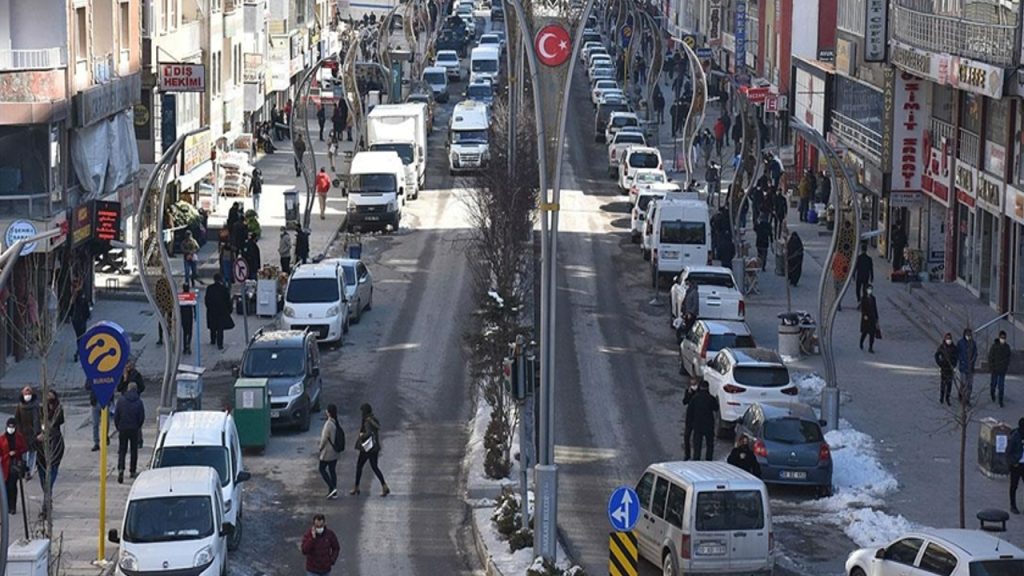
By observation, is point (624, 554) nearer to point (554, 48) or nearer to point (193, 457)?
point (554, 48)

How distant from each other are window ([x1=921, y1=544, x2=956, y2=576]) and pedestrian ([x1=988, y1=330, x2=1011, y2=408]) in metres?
15.4

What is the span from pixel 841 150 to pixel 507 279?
90.8 feet

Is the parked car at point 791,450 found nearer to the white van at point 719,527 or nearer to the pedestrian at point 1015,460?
the pedestrian at point 1015,460

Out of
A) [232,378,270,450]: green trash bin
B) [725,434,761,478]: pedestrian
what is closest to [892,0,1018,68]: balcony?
[725,434,761,478]: pedestrian

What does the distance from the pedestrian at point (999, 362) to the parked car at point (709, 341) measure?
4.73 m

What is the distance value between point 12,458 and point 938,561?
47.0 ft

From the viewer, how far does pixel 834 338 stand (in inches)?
1896

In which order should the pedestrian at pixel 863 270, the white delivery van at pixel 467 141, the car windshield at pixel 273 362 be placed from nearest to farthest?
the car windshield at pixel 273 362, the pedestrian at pixel 863 270, the white delivery van at pixel 467 141

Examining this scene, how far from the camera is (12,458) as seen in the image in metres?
31.4

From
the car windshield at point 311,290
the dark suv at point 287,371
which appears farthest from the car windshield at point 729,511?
the car windshield at point 311,290

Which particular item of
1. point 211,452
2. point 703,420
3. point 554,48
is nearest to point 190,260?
point 703,420

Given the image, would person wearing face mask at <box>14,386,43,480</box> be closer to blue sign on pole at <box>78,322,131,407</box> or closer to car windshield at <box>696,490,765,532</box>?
blue sign on pole at <box>78,322,131,407</box>

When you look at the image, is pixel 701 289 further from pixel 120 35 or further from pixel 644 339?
pixel 120 35

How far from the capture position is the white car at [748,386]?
3747cm
